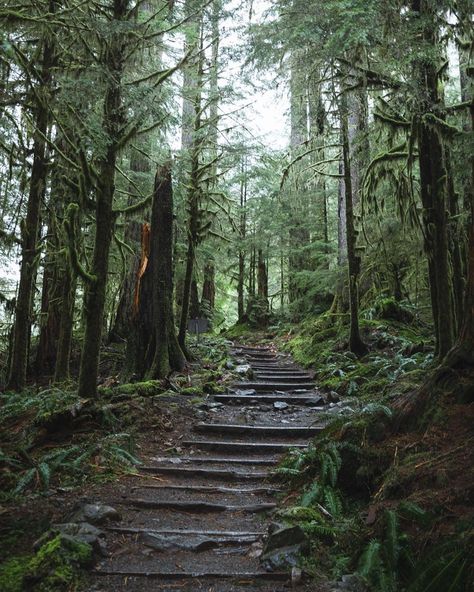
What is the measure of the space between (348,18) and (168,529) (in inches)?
257

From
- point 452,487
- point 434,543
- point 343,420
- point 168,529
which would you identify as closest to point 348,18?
point 343,420

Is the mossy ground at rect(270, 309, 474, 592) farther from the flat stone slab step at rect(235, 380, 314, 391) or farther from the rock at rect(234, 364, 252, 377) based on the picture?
the rock at rect(234, 364, 252, 377)

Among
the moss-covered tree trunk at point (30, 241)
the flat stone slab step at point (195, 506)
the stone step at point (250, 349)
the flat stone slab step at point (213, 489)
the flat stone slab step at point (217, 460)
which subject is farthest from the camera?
the stone step at point (250, 349)

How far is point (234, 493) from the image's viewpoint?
553 cm

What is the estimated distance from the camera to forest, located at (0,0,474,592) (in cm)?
379

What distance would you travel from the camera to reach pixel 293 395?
33.2 feet

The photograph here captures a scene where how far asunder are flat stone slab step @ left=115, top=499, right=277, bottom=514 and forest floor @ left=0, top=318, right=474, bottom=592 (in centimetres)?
1

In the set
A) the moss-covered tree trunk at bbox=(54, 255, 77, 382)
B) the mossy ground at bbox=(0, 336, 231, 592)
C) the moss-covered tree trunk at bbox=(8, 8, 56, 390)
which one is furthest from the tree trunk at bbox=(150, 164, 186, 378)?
the moss-covered tree trunk at bbox=(8, 8, 56, 390)

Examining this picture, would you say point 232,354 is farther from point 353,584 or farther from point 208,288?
point 353,584

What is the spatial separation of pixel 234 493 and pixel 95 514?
1.77m

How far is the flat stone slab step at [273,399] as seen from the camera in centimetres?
941

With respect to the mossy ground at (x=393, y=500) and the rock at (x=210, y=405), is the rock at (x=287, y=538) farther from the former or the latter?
the rock at (x=210, y=405)

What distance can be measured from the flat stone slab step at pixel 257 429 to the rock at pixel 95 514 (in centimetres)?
326

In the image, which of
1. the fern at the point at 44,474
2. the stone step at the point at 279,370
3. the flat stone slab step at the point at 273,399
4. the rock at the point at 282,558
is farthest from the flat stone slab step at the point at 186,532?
the stone step at the point at 279,370
